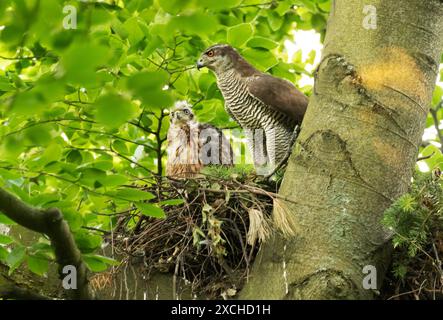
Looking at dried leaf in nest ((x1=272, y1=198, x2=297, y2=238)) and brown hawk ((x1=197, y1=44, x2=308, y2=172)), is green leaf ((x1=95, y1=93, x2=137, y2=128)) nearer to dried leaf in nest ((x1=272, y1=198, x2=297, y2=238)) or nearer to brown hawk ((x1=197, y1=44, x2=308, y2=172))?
dried leaf in nest ((x1=272, y1=198, x2=297, y2=238))

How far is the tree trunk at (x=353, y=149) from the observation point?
103 inches

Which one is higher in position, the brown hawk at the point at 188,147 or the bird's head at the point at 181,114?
the bird's head at the point at 181,114

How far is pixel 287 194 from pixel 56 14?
1.40 meters

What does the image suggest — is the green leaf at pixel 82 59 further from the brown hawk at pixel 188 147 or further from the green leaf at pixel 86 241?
the brown hawk at pixel 188 147

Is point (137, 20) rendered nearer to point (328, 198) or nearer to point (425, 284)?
point (328, 198)

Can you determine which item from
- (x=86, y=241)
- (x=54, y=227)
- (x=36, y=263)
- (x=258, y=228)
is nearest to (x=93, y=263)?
(x=86, y=241)

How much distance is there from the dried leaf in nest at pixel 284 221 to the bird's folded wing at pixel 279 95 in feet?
4.44

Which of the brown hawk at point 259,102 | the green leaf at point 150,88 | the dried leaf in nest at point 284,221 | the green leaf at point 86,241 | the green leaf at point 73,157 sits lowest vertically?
the green leaf at point 150,88

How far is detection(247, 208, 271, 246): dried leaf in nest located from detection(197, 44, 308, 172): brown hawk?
41.4 inches

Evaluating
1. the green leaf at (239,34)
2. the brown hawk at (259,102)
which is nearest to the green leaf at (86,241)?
the brown hawk at (259,102)

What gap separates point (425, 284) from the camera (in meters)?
2.75

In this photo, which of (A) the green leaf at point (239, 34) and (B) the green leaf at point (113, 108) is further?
(A) the green leaf at point (239, 34)

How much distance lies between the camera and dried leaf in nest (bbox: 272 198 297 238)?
2.68m

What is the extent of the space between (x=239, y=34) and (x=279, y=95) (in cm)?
52
